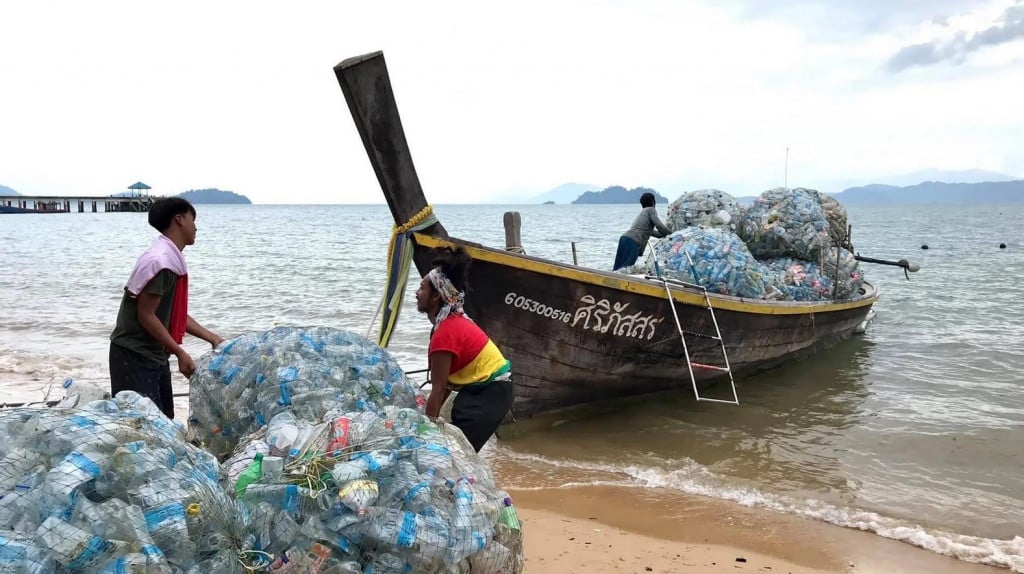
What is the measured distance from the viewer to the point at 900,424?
774 centimetres

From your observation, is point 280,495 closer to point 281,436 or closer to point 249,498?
point 249,498

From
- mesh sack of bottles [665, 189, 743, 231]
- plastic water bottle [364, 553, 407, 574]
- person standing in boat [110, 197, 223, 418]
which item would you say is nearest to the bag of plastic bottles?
plastic water bottle [364, 553, 407, 574]

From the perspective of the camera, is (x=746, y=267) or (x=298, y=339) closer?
(x=298, y=339)

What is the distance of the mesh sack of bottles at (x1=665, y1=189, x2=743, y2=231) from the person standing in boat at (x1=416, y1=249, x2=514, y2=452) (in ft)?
19.2

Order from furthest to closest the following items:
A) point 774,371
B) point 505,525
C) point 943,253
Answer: point 943,253 < point 774,371 < point 505,525

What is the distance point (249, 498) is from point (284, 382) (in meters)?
0.86

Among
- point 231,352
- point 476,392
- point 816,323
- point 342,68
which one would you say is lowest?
point 816,323

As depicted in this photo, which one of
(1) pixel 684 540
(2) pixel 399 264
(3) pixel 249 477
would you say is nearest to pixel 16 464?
(3) pixel 249 477

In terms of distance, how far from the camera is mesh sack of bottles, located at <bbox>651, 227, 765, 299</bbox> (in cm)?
730

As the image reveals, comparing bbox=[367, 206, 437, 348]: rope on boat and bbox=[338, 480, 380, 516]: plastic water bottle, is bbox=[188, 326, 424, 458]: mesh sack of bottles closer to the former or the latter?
bbox=[338, 480, 380, 516]: plastic water bottle

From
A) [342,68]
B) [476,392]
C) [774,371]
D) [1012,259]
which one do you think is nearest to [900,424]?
[774,371]

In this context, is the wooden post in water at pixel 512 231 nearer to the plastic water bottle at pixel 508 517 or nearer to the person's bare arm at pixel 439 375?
the person's bare arm at pixel 439 375

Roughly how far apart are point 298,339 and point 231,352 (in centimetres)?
31

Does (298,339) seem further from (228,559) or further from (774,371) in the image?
(774,371)
